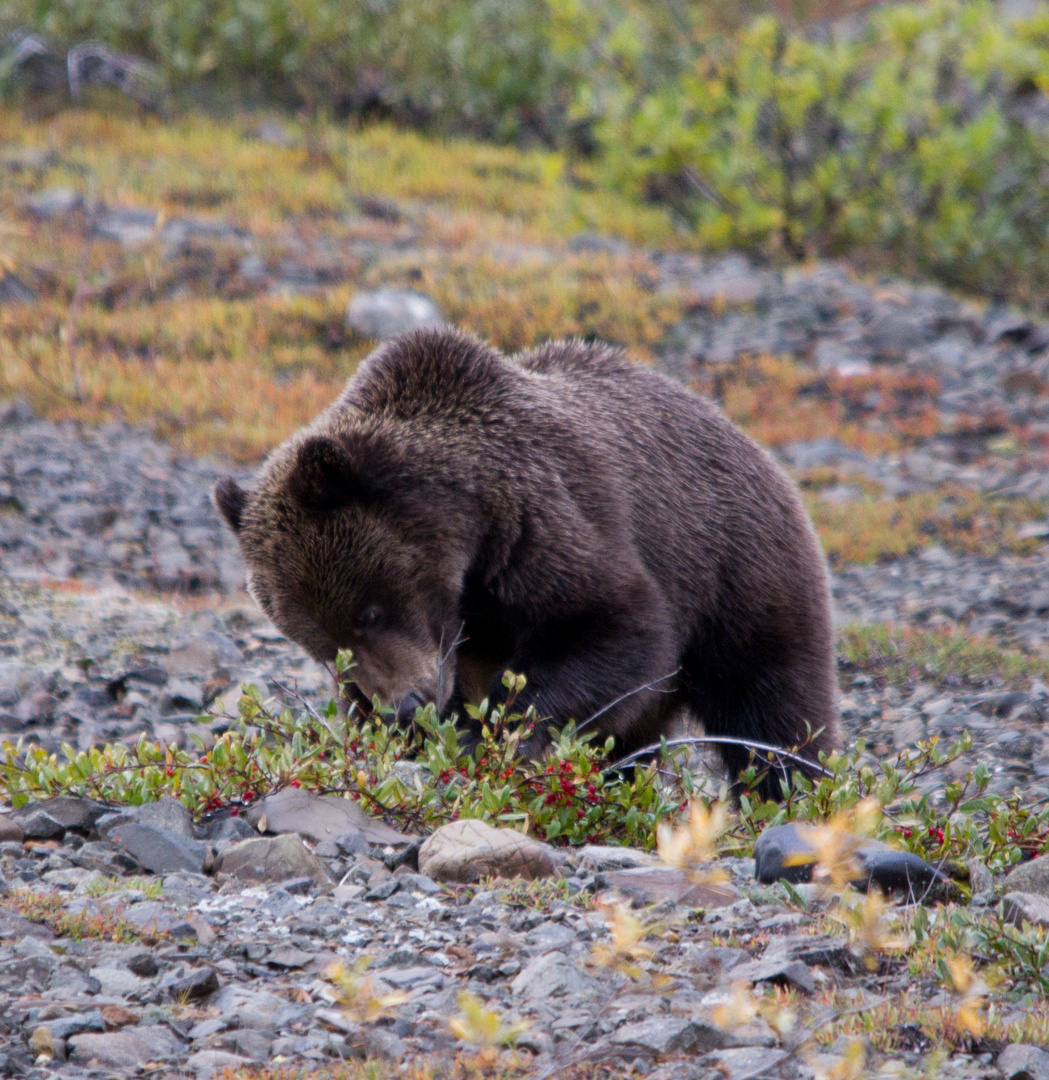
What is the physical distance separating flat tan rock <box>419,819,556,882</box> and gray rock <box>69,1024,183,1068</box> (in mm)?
899

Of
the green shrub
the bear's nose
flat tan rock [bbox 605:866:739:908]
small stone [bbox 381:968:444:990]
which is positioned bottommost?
the bear's nose

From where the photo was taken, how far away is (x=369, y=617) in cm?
424

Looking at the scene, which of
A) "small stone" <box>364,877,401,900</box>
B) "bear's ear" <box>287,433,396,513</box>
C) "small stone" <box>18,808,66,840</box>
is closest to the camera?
"small stone" <box>364,877,401,900</box>

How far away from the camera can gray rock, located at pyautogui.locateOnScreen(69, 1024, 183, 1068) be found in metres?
2.14

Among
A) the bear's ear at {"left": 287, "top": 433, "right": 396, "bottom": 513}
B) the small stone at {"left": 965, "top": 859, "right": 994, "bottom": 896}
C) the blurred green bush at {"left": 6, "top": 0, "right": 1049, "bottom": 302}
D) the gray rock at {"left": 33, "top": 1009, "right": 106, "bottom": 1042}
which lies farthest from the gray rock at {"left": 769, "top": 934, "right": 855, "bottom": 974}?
the blurred green bush at {"left": 6, "top": 0, "right": 1049, "bottom": 302}

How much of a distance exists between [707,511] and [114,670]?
2.58 meters

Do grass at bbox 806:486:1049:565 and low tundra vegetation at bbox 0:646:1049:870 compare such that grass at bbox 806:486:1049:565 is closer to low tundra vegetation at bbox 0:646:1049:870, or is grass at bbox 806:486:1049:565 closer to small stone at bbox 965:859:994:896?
low tundra vegetation at bbox 0:646:1049:870

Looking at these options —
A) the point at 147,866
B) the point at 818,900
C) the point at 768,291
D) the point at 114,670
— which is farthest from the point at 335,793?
the point at 768,291

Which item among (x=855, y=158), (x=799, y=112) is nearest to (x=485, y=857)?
(x=799, y=112)

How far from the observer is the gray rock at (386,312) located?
10.8m

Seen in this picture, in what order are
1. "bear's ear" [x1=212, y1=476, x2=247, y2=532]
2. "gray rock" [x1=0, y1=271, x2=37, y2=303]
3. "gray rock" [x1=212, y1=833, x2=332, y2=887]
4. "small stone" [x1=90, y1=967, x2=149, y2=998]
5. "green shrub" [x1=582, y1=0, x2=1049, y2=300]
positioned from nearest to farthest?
"small stone" [x1=90, y1=967, x2=149, y2=998] < "gray rock" [x1=212, y1=833, x2=332, y2=887] < "bear's ear" [x1=212, y1=476, x2=247, y2=532] < "gray rock" [x1=0, y1=271, x2=37, y2=303] < "green shrub" [x1=582, y1=0, x2=1049, y2=300]

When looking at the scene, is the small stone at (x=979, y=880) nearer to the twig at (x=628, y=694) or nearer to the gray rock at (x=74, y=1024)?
the twig at (x=628, y=694)

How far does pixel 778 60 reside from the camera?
46.6ft

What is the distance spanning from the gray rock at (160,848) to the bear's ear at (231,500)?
4.81ft
